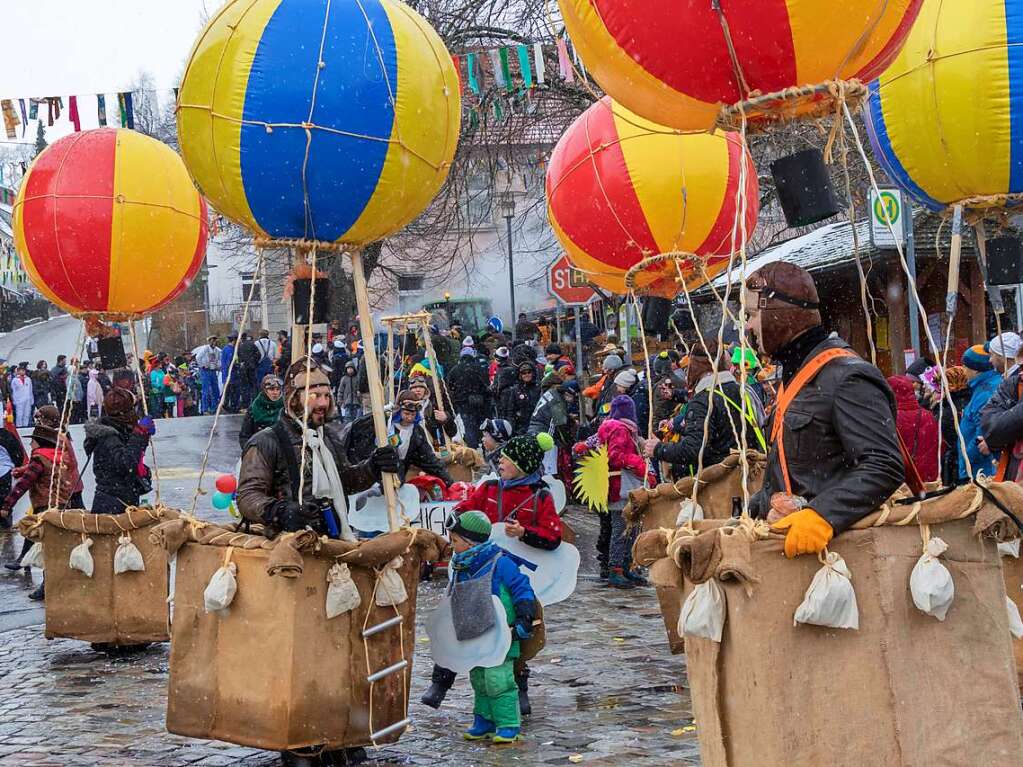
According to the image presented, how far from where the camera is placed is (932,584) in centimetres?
380

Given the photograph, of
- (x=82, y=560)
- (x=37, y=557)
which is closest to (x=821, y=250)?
(x=37, y=557)

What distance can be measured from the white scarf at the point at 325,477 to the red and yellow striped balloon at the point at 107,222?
10.8 ft

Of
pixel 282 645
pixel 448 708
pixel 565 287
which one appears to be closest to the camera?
pixel 282 645

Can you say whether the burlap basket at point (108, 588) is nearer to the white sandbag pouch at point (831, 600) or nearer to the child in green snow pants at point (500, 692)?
the child in green snow pants at point (500, 692)

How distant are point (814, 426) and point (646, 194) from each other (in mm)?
4339

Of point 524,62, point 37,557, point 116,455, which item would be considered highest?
point 524,62

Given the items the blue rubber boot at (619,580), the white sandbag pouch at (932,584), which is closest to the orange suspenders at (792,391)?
the white sandbag pouch at (932,584)

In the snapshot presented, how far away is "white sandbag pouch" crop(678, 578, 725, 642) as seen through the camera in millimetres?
3928

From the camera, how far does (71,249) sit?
29.0 ft

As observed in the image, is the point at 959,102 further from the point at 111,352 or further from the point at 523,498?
the point at 111,352

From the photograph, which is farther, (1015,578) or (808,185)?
(1015,578)

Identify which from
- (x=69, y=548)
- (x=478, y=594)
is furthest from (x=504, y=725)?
(x=69, y=548)

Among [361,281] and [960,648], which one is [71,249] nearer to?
[361,281]

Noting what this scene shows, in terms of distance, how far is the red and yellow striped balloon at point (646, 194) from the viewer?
27.2 ft
